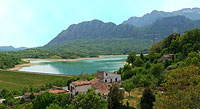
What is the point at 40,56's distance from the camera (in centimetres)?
16075

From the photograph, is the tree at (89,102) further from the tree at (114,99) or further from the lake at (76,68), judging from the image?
the lake at (76,68)

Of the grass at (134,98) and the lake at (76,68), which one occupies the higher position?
the grass at (134,98)

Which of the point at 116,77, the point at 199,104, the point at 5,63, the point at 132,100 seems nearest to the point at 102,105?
the point at 132,100

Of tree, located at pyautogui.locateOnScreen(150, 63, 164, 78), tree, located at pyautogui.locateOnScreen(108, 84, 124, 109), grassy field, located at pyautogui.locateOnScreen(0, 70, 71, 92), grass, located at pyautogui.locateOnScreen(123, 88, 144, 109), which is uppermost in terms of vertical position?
tree, located at pyautogui.locateOnScreen(150, 63, 164, 78)

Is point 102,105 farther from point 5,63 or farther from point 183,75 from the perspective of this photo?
point 5,63

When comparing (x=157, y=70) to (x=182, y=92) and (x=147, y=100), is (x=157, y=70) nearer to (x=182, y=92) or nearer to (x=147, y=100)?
(x=147, y=100)

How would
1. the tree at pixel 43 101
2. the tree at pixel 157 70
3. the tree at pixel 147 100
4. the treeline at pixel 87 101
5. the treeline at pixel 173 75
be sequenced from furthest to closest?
the tree at pixel 157 70 → the tree at pixel 43 101 → the tree at pixel 147 100 → the treeline at pixel 87 101 → the treeline at pixel 173 75

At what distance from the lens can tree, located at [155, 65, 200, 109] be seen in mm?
11365

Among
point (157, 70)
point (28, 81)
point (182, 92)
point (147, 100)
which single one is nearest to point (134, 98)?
point (147, 100)

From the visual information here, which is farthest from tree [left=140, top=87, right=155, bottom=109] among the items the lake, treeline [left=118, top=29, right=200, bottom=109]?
the lake

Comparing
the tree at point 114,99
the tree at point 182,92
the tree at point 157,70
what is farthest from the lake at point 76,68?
the tree at point 182,92

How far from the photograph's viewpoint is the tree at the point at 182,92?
37.3 feet

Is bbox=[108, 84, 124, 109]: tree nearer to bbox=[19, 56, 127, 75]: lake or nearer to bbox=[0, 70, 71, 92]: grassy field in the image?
bbox=[0, 70, 71, 92]: grassy field

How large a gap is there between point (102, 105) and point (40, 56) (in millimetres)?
151025
